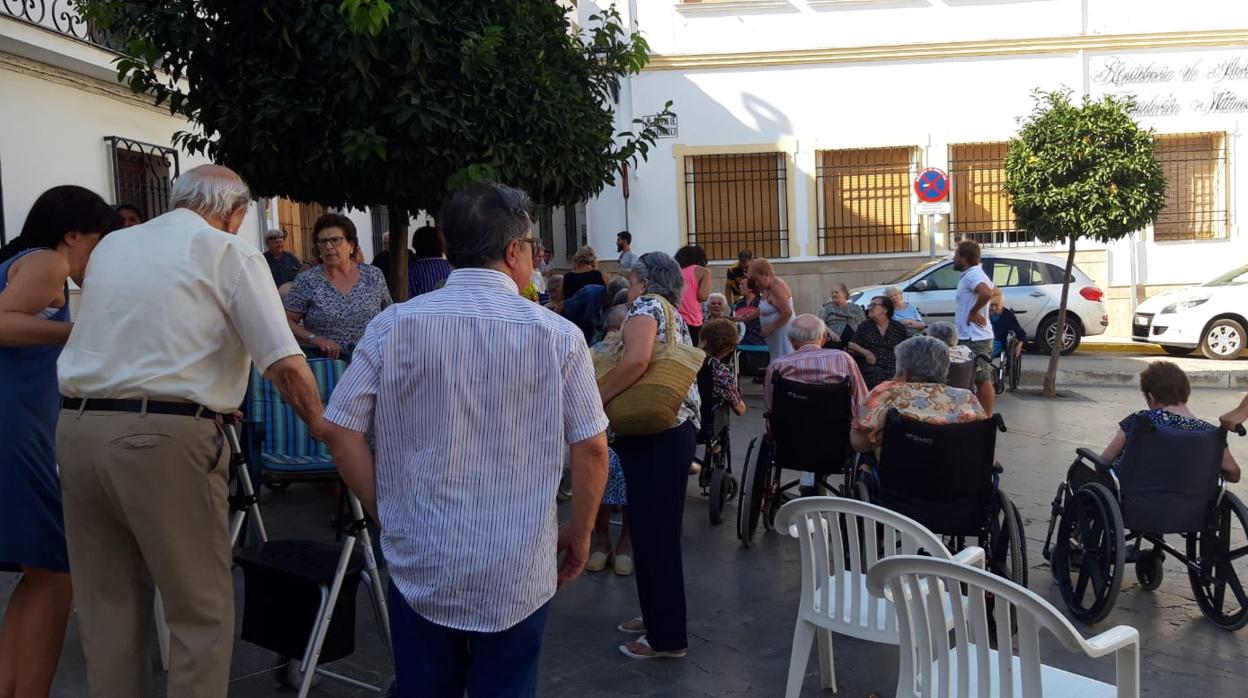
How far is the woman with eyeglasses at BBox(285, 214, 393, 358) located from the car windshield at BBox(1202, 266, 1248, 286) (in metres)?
13.4

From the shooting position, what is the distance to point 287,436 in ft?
Result: 18.5

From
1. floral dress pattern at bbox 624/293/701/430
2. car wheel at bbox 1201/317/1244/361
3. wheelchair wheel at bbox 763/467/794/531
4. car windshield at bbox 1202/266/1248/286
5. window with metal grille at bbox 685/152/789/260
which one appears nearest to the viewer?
floral dress pattern at bbox 624/293/701/430

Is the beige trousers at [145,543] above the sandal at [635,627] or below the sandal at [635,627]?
above

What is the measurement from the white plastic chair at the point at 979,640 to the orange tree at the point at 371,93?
342 centimetres

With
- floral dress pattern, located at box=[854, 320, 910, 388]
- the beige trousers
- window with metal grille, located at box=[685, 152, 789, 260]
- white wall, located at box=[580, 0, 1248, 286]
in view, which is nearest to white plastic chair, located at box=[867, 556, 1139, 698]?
the beige trousers

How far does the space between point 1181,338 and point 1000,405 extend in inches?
183

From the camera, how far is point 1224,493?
18.5 feet

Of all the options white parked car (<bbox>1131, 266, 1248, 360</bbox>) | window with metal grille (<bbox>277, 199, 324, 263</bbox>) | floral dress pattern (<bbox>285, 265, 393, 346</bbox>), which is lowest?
white parked car (<bbox>1131, 266, 1248, 360</bbox>)

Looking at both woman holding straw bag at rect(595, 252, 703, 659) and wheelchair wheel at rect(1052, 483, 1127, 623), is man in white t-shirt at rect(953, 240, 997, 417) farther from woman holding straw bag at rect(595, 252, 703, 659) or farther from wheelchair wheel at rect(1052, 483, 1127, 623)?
woman holding straw bag at rect(595, 252, 703, 659)

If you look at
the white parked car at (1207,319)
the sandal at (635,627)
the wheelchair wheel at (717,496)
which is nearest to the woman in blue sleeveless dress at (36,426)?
the sandal at (635,627)

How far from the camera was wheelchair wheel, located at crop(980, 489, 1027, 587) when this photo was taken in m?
5.61

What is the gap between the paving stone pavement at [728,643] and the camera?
16.1ft

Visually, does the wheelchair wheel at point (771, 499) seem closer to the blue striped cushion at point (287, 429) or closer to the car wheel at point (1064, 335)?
the blue striped cushion at point (287, 429)

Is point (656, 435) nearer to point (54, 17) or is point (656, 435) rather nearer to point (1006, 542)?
point (1006, 542)
